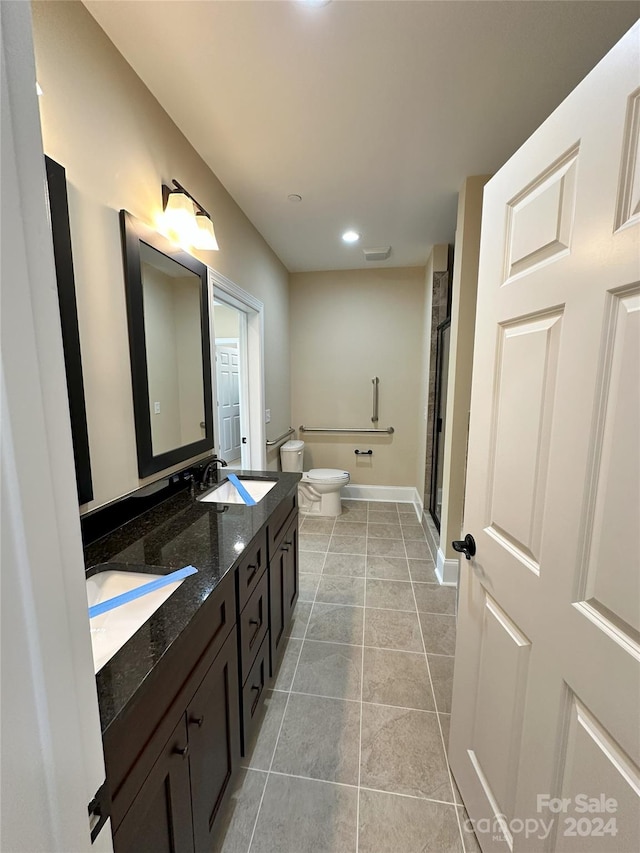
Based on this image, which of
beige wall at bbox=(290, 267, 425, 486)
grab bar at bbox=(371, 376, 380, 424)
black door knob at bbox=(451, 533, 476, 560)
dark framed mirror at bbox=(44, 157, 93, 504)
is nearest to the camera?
dark framed mirror at bbox=(44, 157, 93, 504)

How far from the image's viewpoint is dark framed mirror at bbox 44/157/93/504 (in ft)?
3.42

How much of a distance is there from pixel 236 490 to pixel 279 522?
410 millimetres

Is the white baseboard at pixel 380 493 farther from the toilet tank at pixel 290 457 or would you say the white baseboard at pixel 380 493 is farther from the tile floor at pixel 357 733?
the tile floor at pixel 357 733

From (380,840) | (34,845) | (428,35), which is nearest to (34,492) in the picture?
(34,845)

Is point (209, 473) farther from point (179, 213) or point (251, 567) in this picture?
point (179, 213)

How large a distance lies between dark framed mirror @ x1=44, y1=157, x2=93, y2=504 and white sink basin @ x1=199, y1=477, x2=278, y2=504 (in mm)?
743

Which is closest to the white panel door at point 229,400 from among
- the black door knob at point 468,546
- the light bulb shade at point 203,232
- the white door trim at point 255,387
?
the white door trim at point 255,387

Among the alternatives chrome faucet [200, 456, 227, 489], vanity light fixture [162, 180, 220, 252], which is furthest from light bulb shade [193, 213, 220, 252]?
chrome faucet [200, 456, 227, 489]

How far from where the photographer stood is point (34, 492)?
0.34 meters

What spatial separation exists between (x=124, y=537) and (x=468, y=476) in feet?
4.12

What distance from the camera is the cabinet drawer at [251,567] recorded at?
1220mm

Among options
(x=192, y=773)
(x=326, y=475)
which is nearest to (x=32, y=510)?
Result: (x=192, y=773)

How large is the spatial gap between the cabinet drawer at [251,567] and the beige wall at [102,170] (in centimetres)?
57

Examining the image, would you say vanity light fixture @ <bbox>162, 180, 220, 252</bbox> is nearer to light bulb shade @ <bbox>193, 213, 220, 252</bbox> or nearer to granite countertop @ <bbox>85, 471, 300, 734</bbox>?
light bulb shade @ <bbox>193, 213, 220, 252</bbox>
